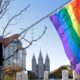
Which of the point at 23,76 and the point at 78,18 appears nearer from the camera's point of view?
the point at 78,18

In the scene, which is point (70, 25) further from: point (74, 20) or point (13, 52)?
point (13, 52)

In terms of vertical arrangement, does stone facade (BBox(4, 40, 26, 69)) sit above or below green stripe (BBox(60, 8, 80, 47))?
above

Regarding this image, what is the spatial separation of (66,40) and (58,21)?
334mm

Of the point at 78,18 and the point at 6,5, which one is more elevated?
the point at 6,5

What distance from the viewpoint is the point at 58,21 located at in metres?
6.41

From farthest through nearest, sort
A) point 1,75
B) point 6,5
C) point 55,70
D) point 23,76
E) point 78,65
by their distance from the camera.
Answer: point 55,70 < point 23,76 < point 6,5 < point 78,65 < point 1,75

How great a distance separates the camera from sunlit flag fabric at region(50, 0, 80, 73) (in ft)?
20.3

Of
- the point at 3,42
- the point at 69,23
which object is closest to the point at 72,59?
the point at 69,23

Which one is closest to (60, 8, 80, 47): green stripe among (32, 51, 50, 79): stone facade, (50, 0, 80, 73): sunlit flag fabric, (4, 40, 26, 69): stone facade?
(50, 0, 80, 73): sunlit flag fabric

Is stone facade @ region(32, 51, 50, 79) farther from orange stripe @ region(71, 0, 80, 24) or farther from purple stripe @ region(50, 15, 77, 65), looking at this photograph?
orange stripe @ region(71, 0, 80, 24)

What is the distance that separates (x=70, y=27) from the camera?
632 cm

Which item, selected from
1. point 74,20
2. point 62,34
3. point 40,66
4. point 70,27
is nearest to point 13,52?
point 62,34

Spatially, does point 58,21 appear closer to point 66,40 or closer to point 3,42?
point 66,40

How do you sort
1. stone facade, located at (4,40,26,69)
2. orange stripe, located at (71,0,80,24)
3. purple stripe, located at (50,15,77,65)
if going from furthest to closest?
1. stone facade, located at (4,40,26,69)
2. purple stripe, located at (50,15,77,65)
3. orange stripe, located at (71,0,80,24)
